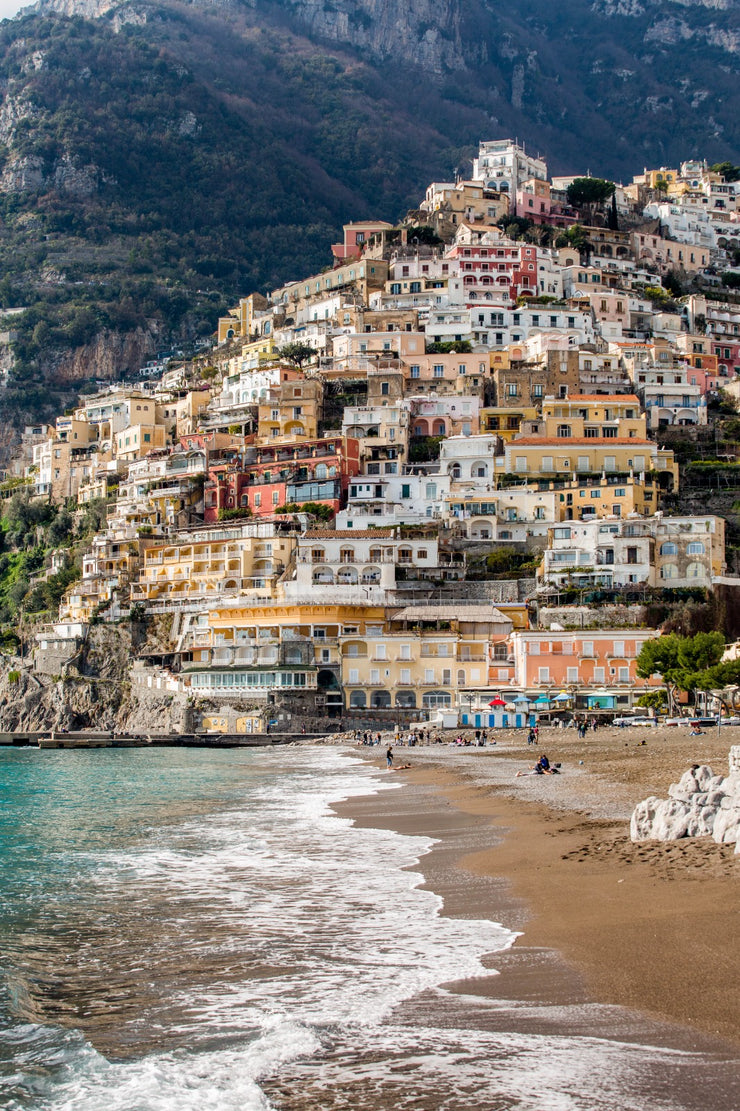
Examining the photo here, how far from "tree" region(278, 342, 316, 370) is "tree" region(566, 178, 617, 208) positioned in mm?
36363

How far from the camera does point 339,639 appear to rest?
205ft

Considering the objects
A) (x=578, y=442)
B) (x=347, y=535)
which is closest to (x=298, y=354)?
(x=578, y=442)

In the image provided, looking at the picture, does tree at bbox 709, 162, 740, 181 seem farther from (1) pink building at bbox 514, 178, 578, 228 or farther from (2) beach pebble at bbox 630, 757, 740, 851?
(2) beach pebble at bbox 630, 757, 740, 851

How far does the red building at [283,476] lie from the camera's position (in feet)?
247

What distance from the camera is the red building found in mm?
75375

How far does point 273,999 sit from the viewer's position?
13023 millimetres

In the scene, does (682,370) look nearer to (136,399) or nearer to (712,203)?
(136,399)

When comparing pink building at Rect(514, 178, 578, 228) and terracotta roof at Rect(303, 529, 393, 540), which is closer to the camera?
terracotta roof at Rect(303, 529, 393, 540)

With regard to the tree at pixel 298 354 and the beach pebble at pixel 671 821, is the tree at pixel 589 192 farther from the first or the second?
the beach pebble at pixel 671 821

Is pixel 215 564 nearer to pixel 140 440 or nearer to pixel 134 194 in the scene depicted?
pixel 140 440

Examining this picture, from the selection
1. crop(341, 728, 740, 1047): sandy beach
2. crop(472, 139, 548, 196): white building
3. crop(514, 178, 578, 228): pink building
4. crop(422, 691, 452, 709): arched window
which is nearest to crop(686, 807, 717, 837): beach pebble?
crop(341, 728, 740, 1047): sandy beach

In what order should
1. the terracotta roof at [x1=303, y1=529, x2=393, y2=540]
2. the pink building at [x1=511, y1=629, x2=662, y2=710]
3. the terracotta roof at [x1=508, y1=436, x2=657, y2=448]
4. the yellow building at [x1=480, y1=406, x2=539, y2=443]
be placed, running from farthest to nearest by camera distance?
the yellow building at [x1=480, y1=406, x2=539, y2=443] → the terracotta roof at [x1=508, y1=436, x2=657, y2=448] → the terracotta roof at [x1=303, y1=529, x2=393, y2=540] → the pink building at [x1=511, y1=629, x2=662, y2=710]

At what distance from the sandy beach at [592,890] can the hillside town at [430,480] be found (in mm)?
27906

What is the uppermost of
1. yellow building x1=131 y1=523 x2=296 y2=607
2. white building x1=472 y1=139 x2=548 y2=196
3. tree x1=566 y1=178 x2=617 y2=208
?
white building x1=472 y1=139 x2=548 y2=196
